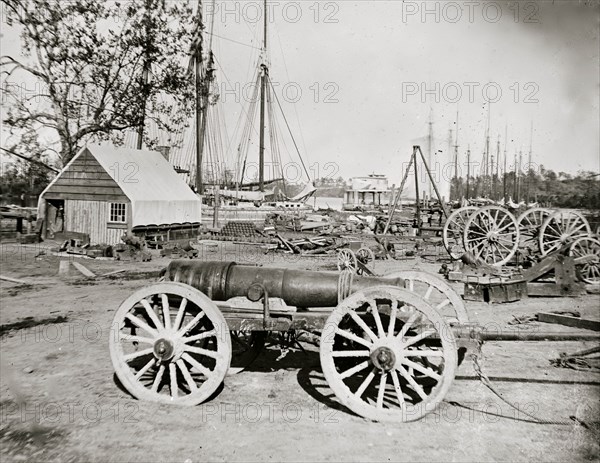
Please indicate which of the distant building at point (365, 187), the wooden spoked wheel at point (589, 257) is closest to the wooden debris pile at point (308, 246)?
the wooden spoked wheel at point (589, 257)

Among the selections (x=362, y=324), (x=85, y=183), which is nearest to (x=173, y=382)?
(x=362, y=324)

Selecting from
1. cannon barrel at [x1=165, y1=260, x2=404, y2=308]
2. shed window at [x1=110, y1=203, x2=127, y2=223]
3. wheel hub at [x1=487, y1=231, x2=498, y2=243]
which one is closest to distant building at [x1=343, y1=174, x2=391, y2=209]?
shed window at [x1=110, y1=203, x2=127, y2=223]

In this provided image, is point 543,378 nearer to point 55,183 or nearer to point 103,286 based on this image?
point 103,286

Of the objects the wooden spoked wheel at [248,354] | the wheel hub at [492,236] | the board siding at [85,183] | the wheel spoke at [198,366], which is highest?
the board siding at [85,183]

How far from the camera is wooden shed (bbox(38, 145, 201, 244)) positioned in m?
20.0

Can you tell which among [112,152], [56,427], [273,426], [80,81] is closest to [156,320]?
[56,427]

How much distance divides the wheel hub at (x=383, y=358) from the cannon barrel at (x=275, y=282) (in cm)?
89

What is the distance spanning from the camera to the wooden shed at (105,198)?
65.6 feet

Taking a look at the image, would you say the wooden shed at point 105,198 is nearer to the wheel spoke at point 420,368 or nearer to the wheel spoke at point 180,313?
the wheel spoke at point 180,313

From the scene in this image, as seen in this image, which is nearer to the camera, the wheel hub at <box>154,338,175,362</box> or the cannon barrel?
the wheel hub at <box>154,338,175,362</box>

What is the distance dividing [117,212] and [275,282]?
16808mm

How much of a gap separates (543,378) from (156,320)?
15.1ft

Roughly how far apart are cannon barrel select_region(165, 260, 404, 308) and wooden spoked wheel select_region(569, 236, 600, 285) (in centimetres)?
915

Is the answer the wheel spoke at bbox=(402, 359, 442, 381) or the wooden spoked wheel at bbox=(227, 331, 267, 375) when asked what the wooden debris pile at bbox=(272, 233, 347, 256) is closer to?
the wooden spoked wheel at bbox=(227, 331, 267, 375)
